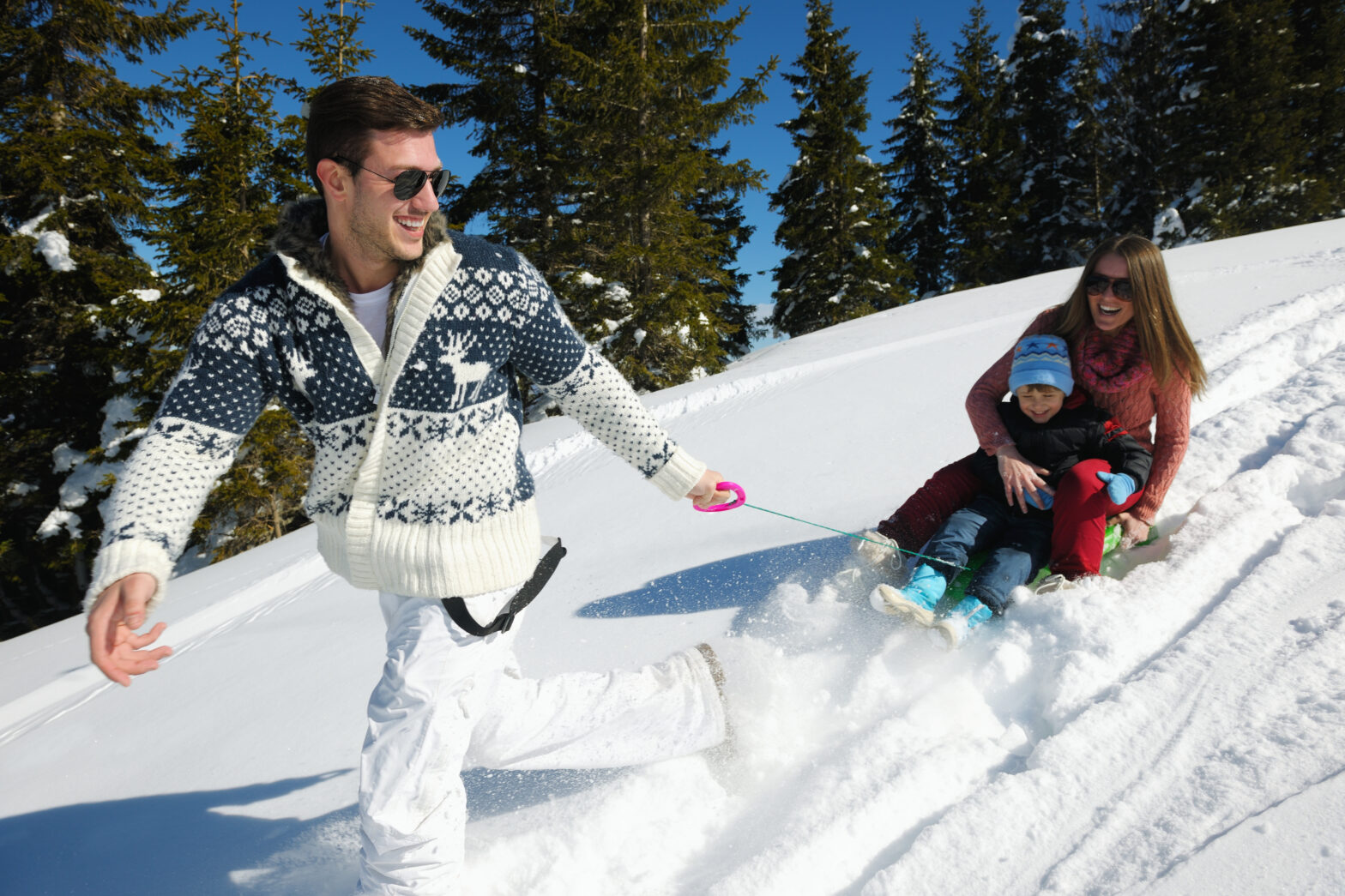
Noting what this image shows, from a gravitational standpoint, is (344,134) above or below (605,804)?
above

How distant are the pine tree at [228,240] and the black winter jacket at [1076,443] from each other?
10390 millimetres

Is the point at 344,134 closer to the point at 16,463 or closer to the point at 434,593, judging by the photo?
the point at 434,593

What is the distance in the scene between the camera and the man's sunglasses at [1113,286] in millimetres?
2609

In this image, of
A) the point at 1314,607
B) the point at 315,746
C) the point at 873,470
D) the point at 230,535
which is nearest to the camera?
the point at 1314,607

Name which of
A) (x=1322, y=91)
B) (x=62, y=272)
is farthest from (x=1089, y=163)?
(x=62, y=272)

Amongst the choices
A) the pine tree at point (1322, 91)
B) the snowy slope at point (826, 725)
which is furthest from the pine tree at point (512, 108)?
the pine tree at point (1322, 91)

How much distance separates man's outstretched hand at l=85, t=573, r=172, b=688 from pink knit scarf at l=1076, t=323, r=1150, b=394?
2867 mm

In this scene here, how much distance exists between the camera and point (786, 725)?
2.08 metres

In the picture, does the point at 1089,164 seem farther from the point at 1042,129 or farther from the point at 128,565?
the point at 128,565

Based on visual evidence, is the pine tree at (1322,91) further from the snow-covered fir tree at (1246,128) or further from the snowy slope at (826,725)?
the snowy slope at (826,725)

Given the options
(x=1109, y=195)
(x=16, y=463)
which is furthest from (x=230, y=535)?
(x=1109, y=195)

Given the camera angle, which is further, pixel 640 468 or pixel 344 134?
pixel 640 468

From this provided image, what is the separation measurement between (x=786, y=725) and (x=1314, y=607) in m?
1.48

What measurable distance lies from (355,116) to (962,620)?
6.83 feet
